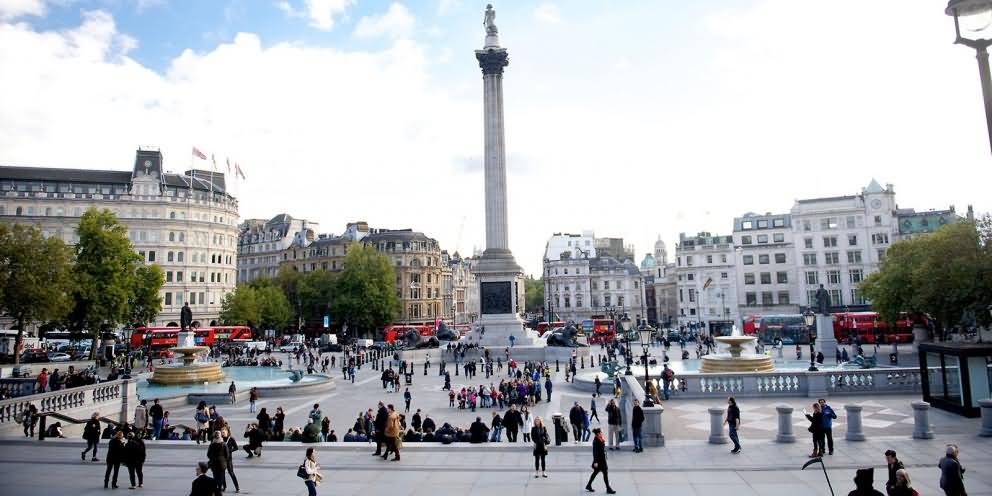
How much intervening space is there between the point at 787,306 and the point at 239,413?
69320 millimetres

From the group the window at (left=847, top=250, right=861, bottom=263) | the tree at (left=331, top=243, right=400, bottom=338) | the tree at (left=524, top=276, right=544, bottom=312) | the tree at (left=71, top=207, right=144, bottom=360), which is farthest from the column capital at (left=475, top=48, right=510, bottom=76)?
the tree at (left=524, top=276, right=544, bottom=312)

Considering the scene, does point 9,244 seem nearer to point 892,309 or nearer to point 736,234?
point 892,309

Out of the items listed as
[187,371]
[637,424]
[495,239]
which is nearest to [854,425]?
[637,424]

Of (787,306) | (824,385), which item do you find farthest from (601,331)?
(824,385)

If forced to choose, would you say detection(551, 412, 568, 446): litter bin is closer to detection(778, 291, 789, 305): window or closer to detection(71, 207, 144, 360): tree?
detection(71, 207, 144, 360): tree

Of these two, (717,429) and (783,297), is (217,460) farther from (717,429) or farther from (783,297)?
(783,297)

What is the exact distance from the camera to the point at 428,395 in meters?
30.6

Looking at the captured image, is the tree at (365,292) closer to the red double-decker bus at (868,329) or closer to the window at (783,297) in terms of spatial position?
the window at (783,297)

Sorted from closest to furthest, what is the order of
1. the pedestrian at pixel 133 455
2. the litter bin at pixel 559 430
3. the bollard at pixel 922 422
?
the pedestrian at pixel 133 455 → the bollard at pixel 922 422 → the litter bin at pixel 559 430

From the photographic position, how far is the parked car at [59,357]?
166 feet

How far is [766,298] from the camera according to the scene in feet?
254

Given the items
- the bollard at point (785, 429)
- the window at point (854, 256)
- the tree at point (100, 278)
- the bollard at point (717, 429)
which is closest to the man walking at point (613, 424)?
the bollard at point (717, 429)

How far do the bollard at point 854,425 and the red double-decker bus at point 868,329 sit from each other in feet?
134

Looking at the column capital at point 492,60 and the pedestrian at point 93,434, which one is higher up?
the column capital at point 492,60
